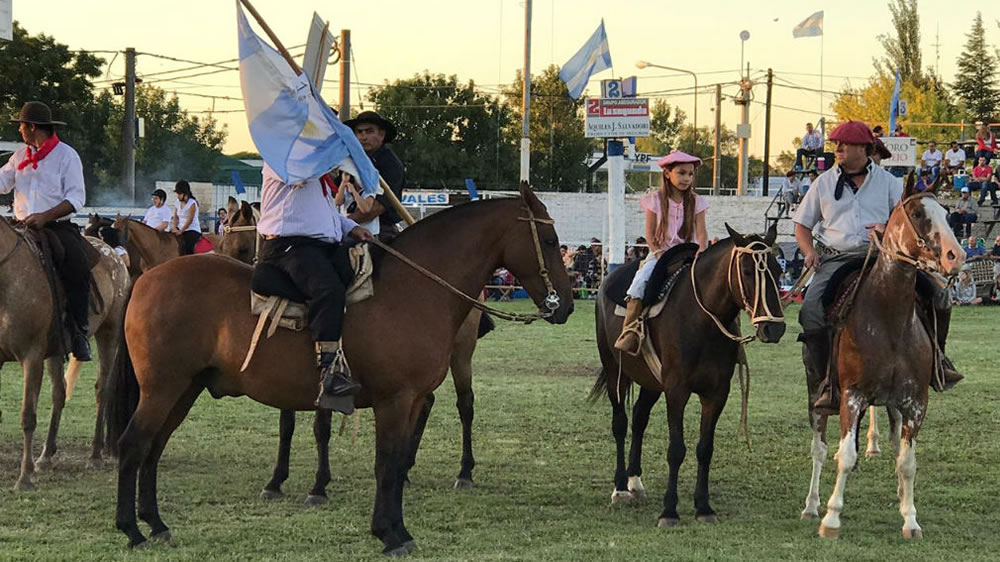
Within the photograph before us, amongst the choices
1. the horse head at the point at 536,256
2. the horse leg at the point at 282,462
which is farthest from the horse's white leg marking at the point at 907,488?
the horse leg at the point at 282,462

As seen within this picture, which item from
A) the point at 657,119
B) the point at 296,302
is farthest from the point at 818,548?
the point at 657,119

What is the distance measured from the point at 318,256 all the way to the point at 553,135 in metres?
62.1

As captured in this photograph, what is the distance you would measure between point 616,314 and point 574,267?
27.4m

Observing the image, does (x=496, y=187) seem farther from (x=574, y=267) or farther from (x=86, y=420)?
(x=86, y=420)

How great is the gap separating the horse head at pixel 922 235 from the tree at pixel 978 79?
66964 millimetres

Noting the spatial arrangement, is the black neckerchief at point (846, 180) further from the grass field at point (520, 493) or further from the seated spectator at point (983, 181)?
the seated spectator at point (983, 181)

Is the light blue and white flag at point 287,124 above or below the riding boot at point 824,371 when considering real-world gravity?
above

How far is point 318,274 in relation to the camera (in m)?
8.00

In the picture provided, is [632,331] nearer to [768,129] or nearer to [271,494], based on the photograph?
[271,494]

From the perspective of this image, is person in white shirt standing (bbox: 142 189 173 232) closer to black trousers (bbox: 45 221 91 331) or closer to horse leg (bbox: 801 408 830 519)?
black trousers (bbox: 45 221 91 331)

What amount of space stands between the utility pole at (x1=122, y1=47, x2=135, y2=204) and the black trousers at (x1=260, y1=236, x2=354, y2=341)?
38.0 metres

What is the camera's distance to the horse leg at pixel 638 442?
397 inches

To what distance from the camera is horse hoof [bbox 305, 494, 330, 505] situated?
9.57m

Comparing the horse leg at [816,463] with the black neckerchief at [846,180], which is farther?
the black neckerchief at [846,180]
